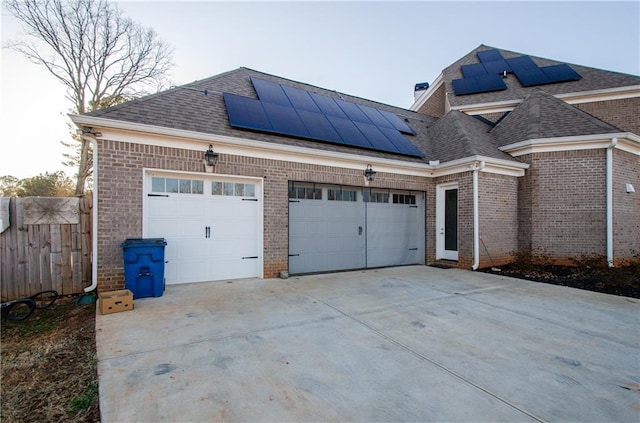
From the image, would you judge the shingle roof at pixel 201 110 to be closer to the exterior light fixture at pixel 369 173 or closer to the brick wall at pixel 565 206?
the exterior light fixture at pixel 369 173

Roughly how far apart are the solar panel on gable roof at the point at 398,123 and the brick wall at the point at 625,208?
577cm

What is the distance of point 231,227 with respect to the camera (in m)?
6.62

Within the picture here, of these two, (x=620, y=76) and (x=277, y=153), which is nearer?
(x=277, y=153)

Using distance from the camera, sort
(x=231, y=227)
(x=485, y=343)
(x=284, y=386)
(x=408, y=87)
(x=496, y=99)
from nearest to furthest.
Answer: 1. (x=284, y=386)
2. (x=485, y=343)
3. (x=231, y=227)
4. (x=496, y=99)
5. (x=408, y=87)

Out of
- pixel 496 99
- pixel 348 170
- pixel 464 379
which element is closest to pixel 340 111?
pixel 348 170

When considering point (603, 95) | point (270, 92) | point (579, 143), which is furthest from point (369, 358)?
point (603, 95)

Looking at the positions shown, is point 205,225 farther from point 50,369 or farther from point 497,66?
point 497,66

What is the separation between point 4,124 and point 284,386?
9.22 meters

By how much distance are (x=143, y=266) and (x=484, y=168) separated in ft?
28.6

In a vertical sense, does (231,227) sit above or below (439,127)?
below

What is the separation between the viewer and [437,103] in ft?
50.4

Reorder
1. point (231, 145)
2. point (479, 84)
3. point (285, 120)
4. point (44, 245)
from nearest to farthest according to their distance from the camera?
point (44, 245) < point (231, 145) < point (285, 120) < point (479, 84)

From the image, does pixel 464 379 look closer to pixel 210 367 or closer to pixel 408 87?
pixel 210 367

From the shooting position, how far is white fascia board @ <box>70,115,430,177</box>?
213 inches
